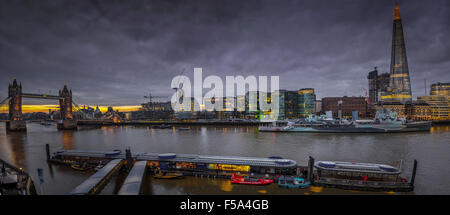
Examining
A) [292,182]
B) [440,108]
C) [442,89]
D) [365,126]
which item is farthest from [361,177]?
[442,89]

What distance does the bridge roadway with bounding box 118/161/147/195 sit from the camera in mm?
11786

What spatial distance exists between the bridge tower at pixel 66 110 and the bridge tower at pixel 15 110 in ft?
37.6

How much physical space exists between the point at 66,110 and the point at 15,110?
17005mm

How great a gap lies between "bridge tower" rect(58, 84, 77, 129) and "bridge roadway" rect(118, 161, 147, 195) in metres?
84.5

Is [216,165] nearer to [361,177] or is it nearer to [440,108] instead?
[361,177]

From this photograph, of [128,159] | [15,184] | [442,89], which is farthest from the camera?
[442,89]

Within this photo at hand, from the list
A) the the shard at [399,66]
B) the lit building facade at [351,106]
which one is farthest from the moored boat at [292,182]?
the the shard at [399,66]

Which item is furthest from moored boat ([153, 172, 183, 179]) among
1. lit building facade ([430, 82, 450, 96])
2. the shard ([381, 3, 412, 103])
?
lit building facade ([430, 82, 450, 96])

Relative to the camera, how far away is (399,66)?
102 metres

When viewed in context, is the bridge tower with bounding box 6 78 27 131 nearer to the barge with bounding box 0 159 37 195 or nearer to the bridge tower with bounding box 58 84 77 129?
the bridge tower with bounding box 58 84 77 129

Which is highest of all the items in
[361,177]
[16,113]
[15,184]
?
[16,113]

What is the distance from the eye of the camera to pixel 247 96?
138 meters
